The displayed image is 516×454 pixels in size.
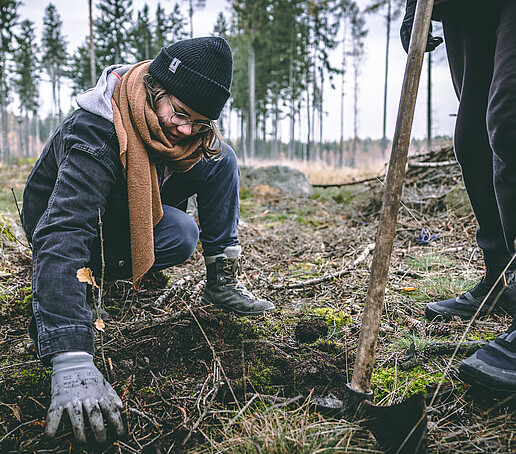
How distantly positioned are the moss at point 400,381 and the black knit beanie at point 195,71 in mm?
1452

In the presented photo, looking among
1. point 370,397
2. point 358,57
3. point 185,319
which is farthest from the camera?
point 358,57

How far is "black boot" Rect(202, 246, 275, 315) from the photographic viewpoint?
2086 mm

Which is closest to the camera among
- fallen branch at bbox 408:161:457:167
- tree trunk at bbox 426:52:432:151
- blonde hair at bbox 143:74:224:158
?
blonde hair at bbox 143:74:224:158

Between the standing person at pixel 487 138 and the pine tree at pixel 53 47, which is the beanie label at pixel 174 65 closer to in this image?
the standing person at pixel 487 138

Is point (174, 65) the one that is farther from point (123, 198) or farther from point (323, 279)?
point (323, 279)

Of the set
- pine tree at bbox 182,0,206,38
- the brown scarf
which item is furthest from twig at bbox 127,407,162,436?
pine tree at bbox 182,0,206,38

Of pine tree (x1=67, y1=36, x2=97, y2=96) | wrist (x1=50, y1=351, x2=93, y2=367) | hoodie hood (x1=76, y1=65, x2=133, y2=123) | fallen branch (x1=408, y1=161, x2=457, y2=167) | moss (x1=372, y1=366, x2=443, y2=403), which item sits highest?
pine tree (x1=67, y1=36, x2=97, y2=96)

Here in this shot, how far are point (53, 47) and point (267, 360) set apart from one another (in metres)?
35.2

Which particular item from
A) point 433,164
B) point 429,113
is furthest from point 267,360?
point 429,113

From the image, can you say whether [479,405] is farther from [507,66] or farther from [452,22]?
[452,22]

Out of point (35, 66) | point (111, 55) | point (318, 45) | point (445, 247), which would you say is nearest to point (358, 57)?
point (318, 45)

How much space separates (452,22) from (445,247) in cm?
197

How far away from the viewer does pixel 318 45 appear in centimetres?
2547

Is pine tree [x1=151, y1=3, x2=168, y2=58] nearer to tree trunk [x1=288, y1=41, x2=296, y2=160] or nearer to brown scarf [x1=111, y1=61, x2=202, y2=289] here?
tree trunk [x1=288, y1=41, x2=296, y2=160]
